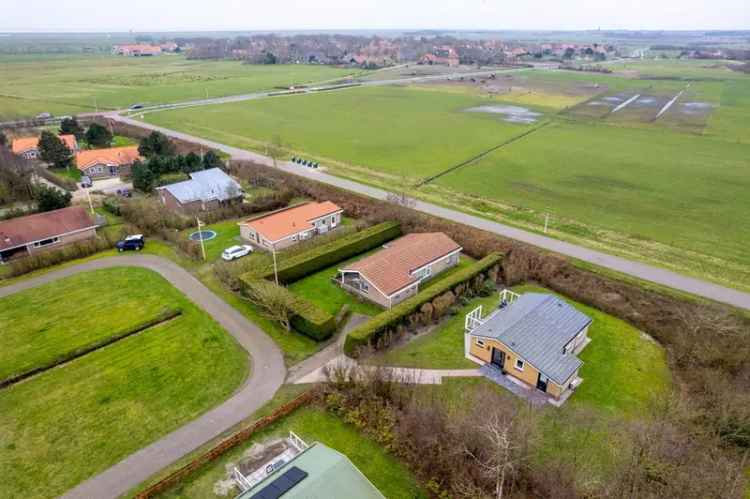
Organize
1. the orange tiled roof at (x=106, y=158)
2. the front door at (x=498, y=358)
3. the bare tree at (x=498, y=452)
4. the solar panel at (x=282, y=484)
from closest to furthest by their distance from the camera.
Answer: the solar panel at (x=282, y=484)
the bare tree at (x=498, y=452)
the front door at (x=498, y=358)
the orange tiled roof at (x=106, y=158)

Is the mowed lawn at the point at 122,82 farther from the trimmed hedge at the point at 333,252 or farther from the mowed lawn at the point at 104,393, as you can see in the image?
the trimmed hedge at the point at 333,252

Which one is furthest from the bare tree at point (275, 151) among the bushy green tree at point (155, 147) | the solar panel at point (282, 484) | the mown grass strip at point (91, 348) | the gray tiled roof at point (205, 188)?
the solar panel at point (282, 484)

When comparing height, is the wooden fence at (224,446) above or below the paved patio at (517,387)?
above

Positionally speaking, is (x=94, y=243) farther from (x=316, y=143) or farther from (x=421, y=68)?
(x=421, y=68)

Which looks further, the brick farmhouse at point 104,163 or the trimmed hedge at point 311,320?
the brick farmhouse at point 104,163

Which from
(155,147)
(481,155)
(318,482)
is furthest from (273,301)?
(481,155)

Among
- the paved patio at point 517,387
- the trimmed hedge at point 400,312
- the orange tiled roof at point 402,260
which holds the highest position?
the orange tiled roof at point 402,260

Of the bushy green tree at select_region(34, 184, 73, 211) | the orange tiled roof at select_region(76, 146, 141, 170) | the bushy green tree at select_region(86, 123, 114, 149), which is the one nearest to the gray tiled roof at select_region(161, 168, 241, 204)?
the bushy green tree at select_region(34, 184, 73, 211)

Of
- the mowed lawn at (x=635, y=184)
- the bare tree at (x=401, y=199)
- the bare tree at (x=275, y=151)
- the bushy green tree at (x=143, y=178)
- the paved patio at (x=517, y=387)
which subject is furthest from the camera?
the bare tree at (x=275, y=151)
